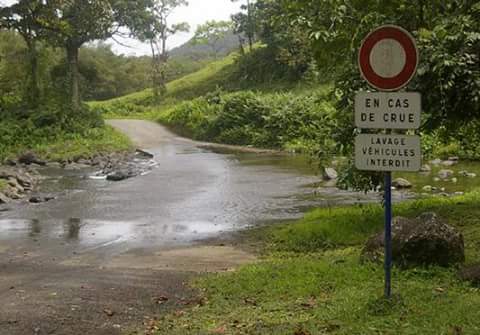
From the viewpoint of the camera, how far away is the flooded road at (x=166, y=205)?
12.5 metres

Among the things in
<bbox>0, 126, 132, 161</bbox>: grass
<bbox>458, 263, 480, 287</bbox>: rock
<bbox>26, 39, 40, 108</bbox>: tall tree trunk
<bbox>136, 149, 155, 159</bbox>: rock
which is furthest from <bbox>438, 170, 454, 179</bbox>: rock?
<bbox>26, 39, 40, 108</bbox>: tall tree trunk

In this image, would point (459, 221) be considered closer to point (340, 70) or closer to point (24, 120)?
point (340, 70)

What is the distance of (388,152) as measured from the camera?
226 inches

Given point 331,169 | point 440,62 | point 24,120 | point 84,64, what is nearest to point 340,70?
point 440,62

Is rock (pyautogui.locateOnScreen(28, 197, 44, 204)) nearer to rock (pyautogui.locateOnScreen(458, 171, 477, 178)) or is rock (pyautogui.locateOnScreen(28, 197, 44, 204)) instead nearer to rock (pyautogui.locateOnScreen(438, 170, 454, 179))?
rock (pyautogui.locateOnScreen(438, 170, 454, 179))

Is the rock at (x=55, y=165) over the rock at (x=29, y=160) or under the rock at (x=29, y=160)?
under

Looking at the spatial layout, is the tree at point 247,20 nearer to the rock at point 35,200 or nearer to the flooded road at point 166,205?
the flooded road at point 166,205

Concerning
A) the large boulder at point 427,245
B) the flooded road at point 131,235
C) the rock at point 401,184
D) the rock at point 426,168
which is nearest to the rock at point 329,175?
the flooded road at point 131,235

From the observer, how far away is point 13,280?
28.6ft

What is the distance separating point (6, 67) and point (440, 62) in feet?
109

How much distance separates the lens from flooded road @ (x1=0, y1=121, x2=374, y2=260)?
12500 mm

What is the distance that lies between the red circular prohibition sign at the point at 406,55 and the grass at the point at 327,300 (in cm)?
214

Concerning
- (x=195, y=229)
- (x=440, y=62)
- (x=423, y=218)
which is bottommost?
(x=195, y=229)

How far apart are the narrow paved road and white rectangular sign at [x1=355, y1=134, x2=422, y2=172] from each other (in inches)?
120
